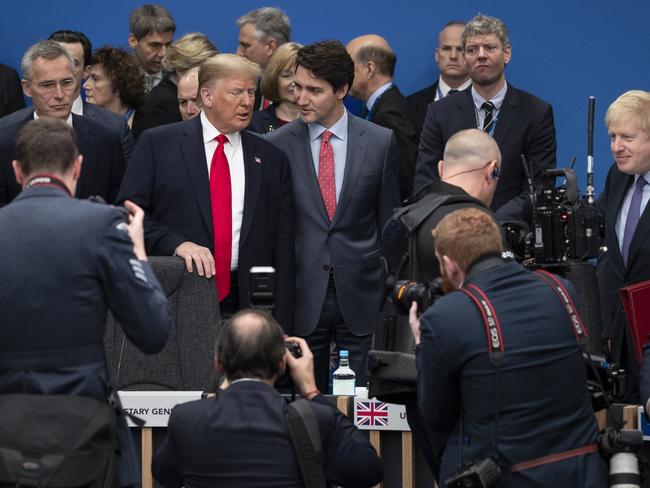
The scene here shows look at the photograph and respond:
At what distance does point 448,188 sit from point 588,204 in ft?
2.79

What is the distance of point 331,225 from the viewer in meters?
6.30

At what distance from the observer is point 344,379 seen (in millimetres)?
5637

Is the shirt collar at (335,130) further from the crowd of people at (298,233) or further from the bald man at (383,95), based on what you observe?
the bald man at (383,95)

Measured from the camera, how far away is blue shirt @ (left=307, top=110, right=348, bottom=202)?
6.38m

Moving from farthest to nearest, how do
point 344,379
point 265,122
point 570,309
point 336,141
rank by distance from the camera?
point 265,122 < point 336,141 < point 344,379 < point 570,309

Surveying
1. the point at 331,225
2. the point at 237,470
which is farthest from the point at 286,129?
the point at 237,470

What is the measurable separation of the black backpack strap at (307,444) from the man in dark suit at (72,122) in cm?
240

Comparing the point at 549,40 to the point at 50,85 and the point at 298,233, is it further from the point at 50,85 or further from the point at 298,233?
the point at 50,85

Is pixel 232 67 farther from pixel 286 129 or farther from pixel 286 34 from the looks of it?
pixel 286 34


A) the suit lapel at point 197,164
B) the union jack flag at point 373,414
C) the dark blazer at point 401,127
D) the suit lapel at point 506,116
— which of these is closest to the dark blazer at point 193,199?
the suit lapel at point 197,164

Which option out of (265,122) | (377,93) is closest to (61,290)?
(265,122)

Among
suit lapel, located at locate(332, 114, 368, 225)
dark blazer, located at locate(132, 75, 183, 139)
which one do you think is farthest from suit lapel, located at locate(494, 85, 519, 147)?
dark blazer, located at locate(132, 75, 183, 139)

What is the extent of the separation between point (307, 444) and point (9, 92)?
473 centimetres

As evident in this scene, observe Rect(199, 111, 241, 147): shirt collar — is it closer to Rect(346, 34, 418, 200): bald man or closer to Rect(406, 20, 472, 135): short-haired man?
Rect(346, 34, 418, 200): bald man
